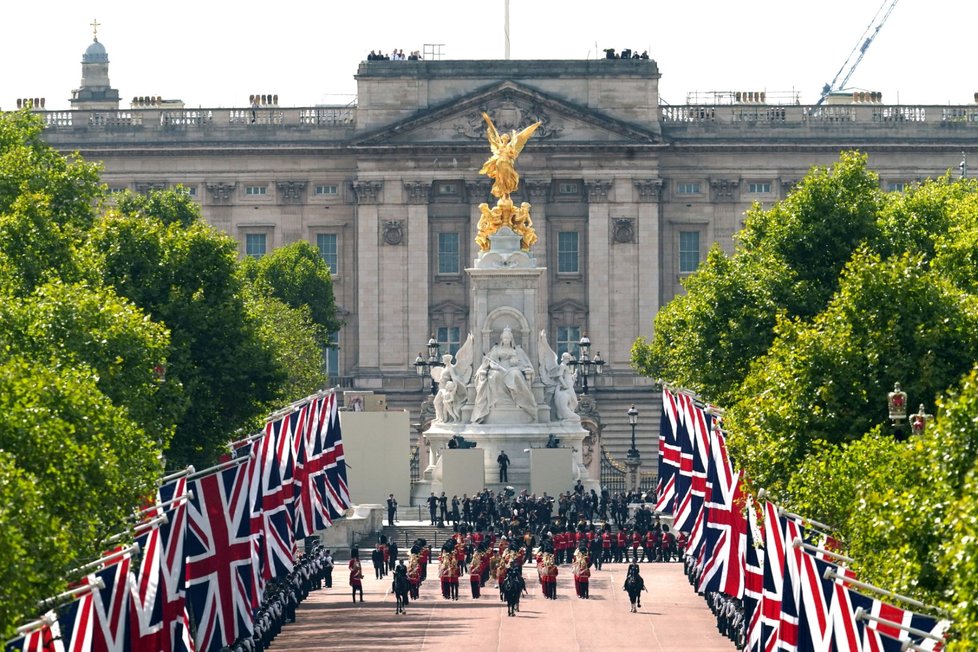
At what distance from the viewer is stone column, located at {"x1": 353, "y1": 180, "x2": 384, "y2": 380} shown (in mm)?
147750

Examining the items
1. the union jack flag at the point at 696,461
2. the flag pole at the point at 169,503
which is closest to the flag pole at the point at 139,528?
the flag pole at the point at 169,503

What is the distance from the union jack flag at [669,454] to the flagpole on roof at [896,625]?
37918 mm

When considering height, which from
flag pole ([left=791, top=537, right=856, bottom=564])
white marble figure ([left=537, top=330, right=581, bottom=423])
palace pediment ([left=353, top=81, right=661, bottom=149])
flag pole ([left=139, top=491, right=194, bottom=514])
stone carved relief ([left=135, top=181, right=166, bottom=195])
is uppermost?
palace pediment ([left=353, top=81, right=661, bottom=149])

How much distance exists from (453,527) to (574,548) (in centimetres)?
734

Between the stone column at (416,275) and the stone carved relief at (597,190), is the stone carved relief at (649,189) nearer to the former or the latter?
the stone carved relief at (597,190)

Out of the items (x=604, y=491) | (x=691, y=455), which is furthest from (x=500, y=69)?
(x=691, y=455)

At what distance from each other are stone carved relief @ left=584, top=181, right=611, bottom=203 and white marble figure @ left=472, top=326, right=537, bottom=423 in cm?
4837

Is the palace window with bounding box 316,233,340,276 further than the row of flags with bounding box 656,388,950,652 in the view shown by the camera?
Yes

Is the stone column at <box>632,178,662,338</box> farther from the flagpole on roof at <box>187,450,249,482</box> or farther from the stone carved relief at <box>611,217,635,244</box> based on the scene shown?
the flagpole on roof at <box>187,450,249,482</box>

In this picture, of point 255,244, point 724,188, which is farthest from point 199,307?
point 724,188

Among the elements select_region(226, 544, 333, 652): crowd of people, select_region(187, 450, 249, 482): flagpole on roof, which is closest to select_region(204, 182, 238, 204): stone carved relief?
select_region(226, 544, 333, 652): crowd of people

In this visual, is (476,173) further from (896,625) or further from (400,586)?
(896,625)

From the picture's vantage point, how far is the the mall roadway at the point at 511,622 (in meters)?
63.6

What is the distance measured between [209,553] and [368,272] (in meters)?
93.0
